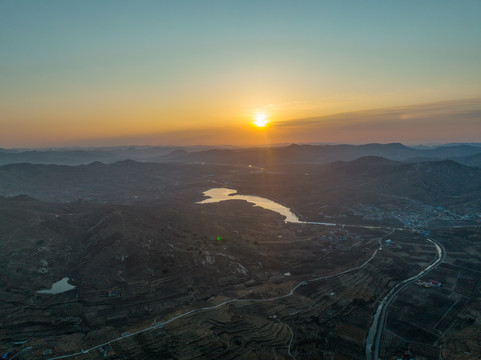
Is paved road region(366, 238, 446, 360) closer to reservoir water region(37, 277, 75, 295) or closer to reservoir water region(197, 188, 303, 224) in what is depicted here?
reservoir water region(197, 188, 303, 224)

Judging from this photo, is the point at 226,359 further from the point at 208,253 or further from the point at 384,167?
the point at 384,167

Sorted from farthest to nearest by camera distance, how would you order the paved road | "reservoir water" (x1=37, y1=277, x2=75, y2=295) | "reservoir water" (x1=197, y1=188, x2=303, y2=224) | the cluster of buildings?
"reservoir water" (x1=197, y1=188, x2=303, y2=224) → the cluster of buildings → "reservoir water" (x1=37, y1=277, x2=75, y2=295) → the paved road

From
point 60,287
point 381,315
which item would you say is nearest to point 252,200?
point 381,315

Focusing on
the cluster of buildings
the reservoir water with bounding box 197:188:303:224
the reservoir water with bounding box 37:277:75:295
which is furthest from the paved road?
the reservoir water with bounding box 37:277:75:295

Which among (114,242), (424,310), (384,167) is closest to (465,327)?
(424,310)

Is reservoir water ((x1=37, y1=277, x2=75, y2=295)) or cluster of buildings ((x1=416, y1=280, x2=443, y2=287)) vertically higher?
reservoir water ((x1=37, y1=277, x2=75, y2=295))
